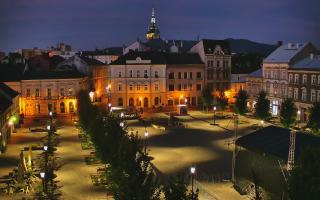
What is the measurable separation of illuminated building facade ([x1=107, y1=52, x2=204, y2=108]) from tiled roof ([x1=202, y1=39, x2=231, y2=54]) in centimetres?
535

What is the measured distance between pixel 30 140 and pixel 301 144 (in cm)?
3403

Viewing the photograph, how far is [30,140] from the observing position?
53469 millimetres

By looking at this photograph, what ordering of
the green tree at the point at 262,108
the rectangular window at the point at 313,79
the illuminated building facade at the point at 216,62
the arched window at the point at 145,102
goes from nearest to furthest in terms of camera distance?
the green tree at the point at 262,108 < the rectangular window at the point at 313,79 < the arched window at the point at 145,102 < the illuminated building facade at the point at 216,62

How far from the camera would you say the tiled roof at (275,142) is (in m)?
30.0

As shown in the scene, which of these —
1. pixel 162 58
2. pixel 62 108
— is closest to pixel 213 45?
pixel 162 58

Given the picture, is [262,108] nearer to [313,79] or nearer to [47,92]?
[313,79]

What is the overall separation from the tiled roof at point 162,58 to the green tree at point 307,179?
6660 centimetres

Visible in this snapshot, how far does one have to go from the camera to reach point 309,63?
6625cm

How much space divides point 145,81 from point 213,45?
51.6ft

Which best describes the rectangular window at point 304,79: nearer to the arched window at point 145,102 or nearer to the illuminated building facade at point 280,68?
the illuminated building facade at point 280,68

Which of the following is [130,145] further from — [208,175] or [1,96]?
[1,96]

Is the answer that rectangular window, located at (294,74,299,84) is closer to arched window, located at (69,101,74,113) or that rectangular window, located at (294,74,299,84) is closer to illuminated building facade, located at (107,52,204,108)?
illuminated building facade, located at (107,52,204,108)

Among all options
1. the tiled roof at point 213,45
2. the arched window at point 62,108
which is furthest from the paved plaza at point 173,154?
the tiled roof at point 213,45

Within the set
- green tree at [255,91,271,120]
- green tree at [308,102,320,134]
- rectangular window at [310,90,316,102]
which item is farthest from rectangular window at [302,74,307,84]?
green tree at [308,102,320,134]
